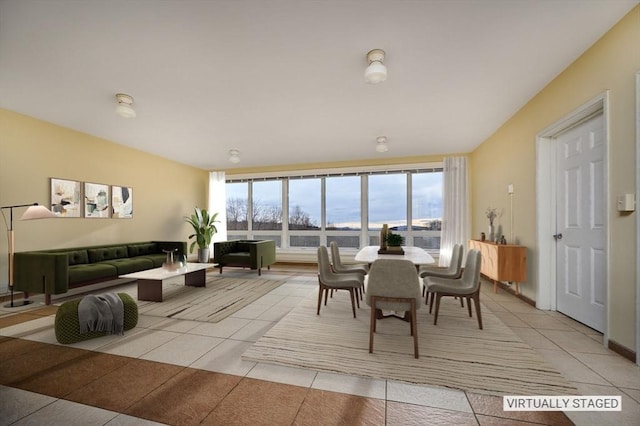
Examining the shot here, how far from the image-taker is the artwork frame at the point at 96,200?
4820mm

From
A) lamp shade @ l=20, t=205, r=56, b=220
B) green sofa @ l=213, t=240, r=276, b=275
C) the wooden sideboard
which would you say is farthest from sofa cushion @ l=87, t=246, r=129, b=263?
the wooden sideboard

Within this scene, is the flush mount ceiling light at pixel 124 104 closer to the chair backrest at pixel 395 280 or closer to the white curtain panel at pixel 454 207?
the chair backrest at pixel 395 280

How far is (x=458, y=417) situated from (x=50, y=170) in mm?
6204

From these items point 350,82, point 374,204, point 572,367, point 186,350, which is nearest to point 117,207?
point 186,350

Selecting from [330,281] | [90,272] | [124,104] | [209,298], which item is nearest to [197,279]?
[209,298]

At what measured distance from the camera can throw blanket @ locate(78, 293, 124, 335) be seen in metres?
2.49

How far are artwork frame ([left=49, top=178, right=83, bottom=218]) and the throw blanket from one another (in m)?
2.82

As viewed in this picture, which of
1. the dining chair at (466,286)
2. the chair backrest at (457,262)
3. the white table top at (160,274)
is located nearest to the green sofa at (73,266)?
the white table top at (160,274)

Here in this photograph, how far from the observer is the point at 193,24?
7.05ft

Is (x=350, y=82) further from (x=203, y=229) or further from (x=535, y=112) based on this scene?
(x=203, y=229)

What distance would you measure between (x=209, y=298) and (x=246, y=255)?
1.77m

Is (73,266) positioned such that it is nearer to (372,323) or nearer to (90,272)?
(90,272)

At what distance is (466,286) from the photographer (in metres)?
2.80

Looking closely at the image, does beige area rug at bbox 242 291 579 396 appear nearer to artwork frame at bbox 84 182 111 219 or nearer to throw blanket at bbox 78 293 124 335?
throw blanket at bbox 78 293 124 335
